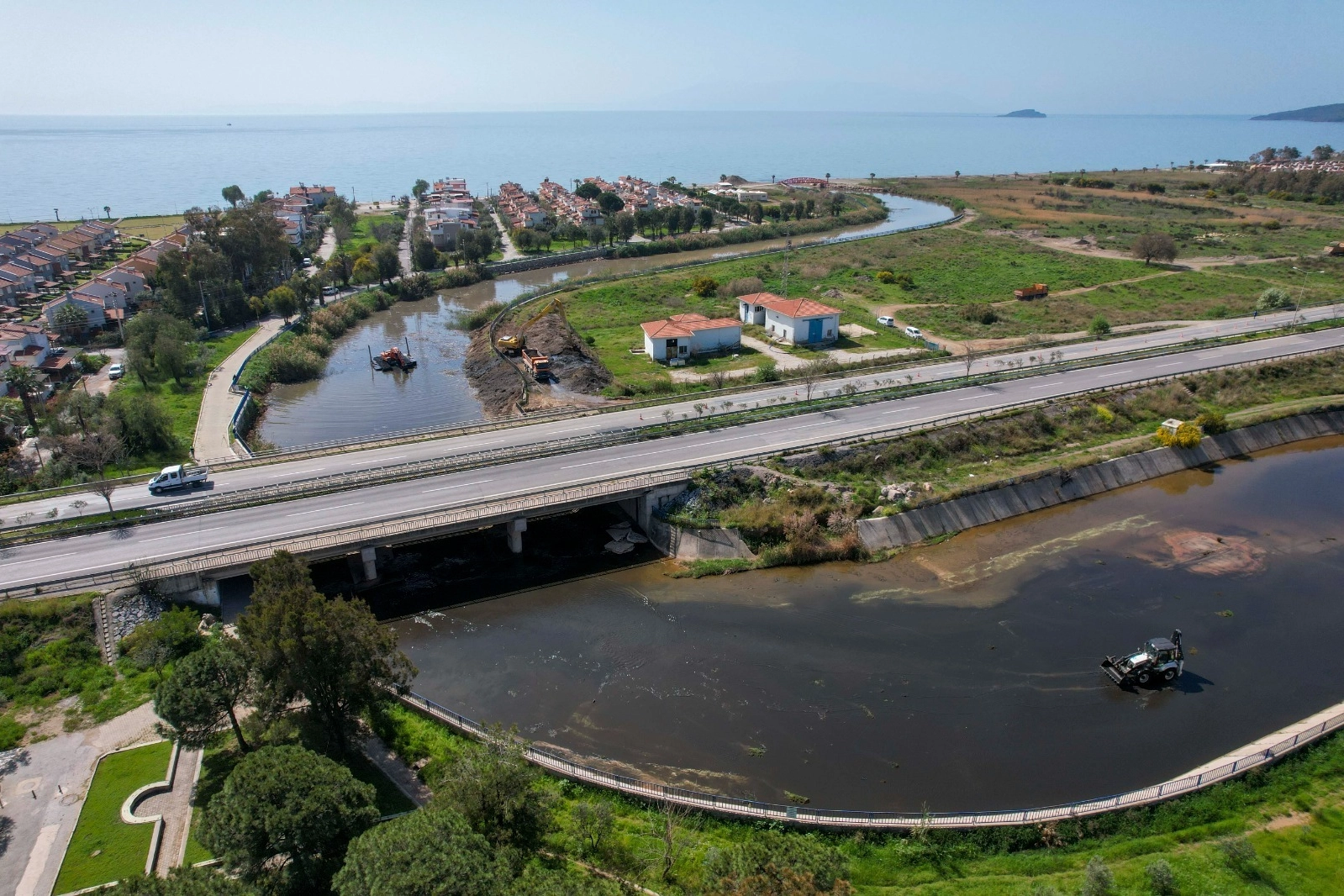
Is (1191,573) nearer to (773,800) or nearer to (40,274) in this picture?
(773,800)

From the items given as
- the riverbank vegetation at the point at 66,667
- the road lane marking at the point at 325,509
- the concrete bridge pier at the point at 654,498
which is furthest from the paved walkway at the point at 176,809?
the concrete bridge pier at the point at 654,498

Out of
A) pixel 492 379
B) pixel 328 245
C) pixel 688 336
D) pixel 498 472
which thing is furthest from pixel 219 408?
pixel 328 245

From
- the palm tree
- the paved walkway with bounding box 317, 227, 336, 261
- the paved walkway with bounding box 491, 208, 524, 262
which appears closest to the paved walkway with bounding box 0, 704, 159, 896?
the palm tree

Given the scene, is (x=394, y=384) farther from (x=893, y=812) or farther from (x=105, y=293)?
(x=893, y=812)

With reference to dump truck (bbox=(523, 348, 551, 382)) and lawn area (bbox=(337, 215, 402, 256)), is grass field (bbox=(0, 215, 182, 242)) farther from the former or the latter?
dump truck (bbox=(523, 348, 551, 382))

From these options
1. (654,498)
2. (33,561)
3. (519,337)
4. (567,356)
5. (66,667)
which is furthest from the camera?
(519,337)

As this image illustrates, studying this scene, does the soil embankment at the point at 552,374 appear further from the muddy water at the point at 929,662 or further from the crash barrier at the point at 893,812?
the crash barrier at the point at 893,812
